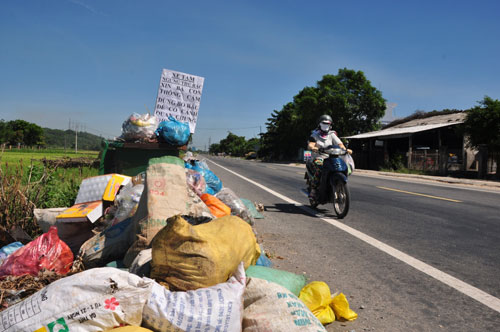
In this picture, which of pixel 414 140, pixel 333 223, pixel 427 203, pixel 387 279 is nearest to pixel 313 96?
pixel 414 140

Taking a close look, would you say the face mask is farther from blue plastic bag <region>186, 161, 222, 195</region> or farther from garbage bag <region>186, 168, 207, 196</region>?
garbage bag <region>186, 168, 207, 196</region>

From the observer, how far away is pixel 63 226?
3908 millimetres

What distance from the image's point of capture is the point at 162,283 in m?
2.28

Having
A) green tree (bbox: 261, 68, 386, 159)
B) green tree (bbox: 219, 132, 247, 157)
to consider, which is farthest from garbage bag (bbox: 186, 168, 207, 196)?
green tree (bbox: 219, 132, 247, 157)

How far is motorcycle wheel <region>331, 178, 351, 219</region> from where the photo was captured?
6.46 m

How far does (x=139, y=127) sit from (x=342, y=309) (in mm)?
3566

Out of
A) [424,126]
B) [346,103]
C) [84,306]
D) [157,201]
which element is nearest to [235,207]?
[157,201]

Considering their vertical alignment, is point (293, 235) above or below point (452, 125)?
below

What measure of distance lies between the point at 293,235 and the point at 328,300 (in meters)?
2.63

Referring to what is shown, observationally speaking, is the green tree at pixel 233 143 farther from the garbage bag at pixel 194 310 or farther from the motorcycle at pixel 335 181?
the garbage bag at pixel 194 310

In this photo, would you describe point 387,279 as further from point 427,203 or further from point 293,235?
point 427,203

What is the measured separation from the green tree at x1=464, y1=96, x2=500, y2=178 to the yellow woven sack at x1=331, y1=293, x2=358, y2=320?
19.6 meters

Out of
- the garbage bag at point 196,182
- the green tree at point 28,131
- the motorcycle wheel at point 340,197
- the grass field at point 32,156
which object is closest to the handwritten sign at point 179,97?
the garbage bag at point 196,182

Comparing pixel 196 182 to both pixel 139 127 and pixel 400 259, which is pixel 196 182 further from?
pixel 400 259
